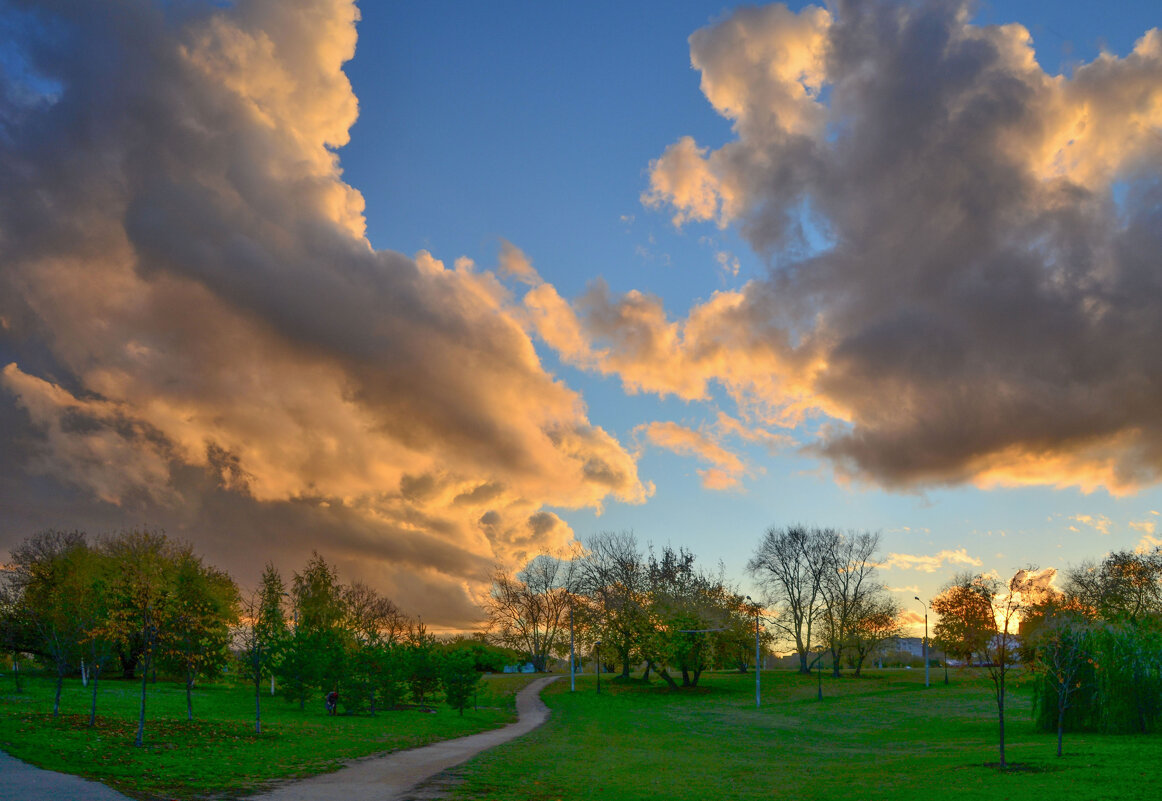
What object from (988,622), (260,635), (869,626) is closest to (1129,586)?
(869,626)

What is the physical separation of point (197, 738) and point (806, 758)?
22.7 metres

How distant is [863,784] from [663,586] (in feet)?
195

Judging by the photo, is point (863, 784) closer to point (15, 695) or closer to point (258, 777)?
point (258, 777)

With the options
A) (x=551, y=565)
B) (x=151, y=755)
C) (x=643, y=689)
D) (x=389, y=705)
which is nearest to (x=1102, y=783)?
(x=151, y=755)

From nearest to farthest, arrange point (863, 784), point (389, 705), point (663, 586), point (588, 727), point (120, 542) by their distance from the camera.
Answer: point (863, 784)
point (588, 727)
point (389, 705)
point (120, 542)
point (663, 586)

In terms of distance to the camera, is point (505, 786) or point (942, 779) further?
point (942, 779)

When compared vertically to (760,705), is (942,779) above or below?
above

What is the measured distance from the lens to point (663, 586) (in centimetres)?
7994

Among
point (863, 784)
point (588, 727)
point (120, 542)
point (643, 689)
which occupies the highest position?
point (120, 542)

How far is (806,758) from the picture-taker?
29656 mm

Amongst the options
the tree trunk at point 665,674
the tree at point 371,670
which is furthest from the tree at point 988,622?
the tree trunk at point 665,674

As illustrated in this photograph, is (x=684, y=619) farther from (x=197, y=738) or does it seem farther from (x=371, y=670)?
(x=197, y=738)

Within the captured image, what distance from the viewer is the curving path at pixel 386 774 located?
16766 millimetres

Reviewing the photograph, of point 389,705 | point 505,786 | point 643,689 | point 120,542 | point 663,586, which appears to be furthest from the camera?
point 663,586
